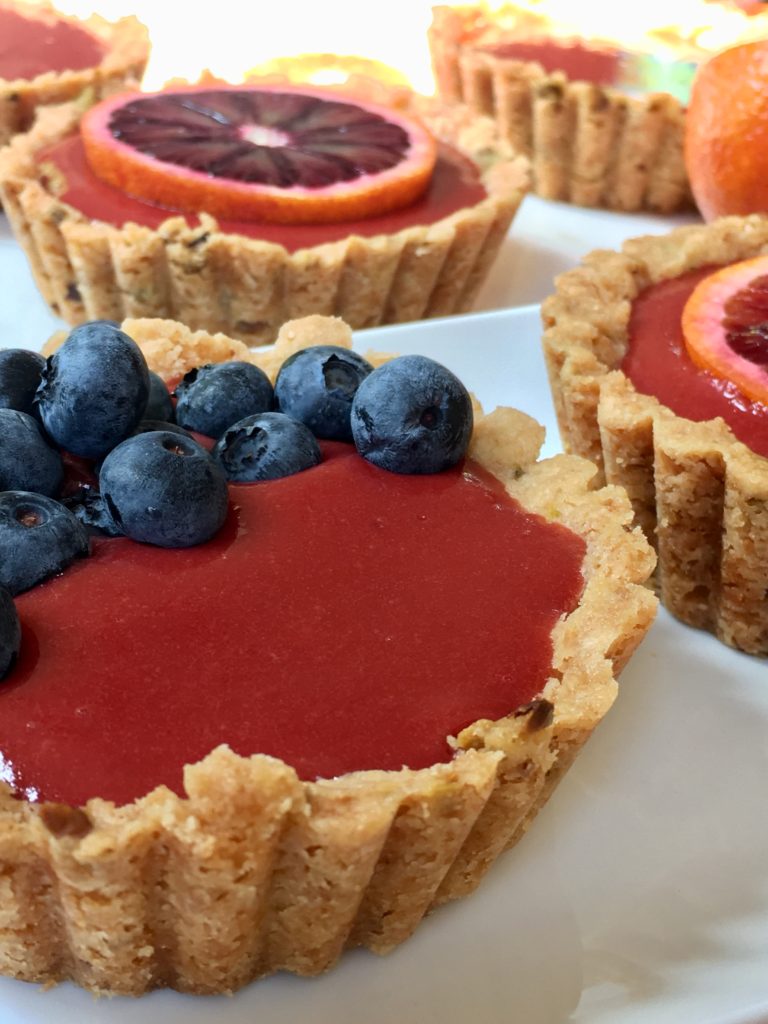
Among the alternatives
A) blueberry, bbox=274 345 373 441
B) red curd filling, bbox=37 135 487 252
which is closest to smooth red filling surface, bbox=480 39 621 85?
red curd filling, bbox=37 135 487 252

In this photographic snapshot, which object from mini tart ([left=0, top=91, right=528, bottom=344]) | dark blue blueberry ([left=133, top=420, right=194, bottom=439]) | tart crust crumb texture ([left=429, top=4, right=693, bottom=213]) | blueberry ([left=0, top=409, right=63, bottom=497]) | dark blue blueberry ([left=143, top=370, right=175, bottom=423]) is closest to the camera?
blueberry ([left=0, top=409, right=63, bottom=497])

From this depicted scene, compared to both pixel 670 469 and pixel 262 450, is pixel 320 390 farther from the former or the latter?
pixel 670 469

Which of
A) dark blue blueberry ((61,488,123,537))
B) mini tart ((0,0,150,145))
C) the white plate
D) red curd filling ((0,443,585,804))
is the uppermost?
dark blue blueberry ((61,488,123,537))

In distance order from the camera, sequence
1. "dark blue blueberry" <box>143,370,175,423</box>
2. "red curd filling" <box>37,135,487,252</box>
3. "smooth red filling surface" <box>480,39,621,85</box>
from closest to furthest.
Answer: "dark blue blueberry" <box>143,370,175,423</box>
"red curd filling" <box>37,135,487,252</box>
"smooth red filling surface" <box>480,39,621,85</box>

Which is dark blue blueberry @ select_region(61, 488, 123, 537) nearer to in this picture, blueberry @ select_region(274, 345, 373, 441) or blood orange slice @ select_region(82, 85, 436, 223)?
blueberry @ select_region(274, 345, 373, 441)

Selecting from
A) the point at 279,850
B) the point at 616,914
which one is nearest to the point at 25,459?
the point at 279,850
